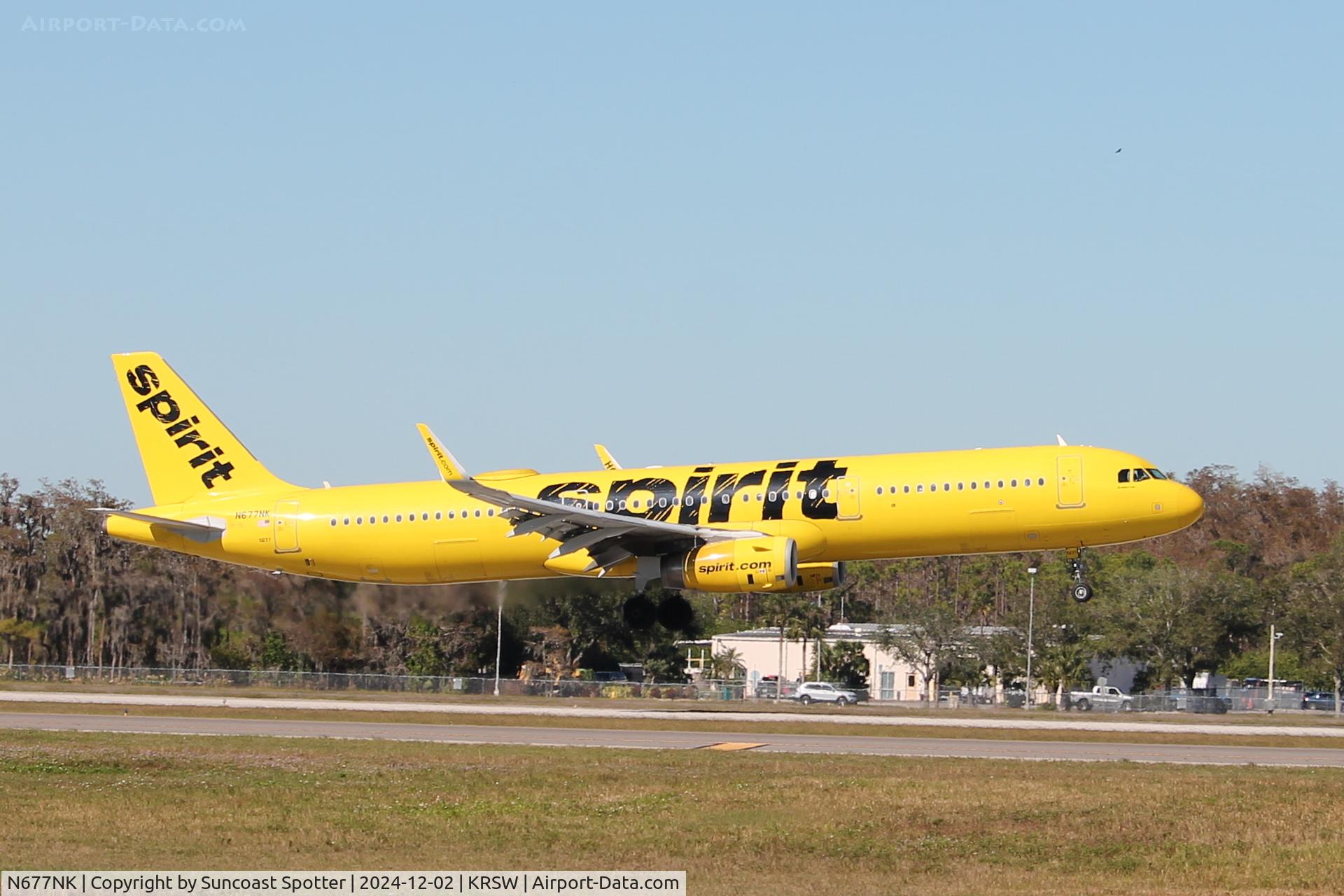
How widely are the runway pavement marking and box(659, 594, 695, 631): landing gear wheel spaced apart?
703 centimetres

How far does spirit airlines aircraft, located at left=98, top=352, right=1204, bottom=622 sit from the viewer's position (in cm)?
4581

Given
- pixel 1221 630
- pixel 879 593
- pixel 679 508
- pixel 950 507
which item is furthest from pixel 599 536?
pixel 879 593

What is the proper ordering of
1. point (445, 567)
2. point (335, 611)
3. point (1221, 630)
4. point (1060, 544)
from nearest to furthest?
1. point (1060, 544)
2. point (445, 567)
3. point (335, 611)
4. point (1221, 630)

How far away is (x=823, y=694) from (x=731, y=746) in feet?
153

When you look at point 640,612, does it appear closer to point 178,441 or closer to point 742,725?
point 742,725

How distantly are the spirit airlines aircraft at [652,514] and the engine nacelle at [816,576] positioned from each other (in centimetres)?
5

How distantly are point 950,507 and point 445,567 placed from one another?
49.8 feet

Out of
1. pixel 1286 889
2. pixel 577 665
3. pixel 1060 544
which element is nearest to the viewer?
pixel 1286 889

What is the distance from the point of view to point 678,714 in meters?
55.8

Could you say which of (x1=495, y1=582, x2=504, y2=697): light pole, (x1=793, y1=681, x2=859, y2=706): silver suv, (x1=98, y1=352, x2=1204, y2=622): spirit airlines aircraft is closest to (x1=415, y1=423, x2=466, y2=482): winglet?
(x1=98, y1=352, x2=1204, y2=622): spirit airlines aircraft

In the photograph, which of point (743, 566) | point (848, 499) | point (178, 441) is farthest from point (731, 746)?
point (178, 441)

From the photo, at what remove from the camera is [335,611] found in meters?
59.6

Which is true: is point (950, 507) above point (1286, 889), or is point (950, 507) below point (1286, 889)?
above

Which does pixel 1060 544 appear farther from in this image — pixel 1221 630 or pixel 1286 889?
pixel 1221 630
